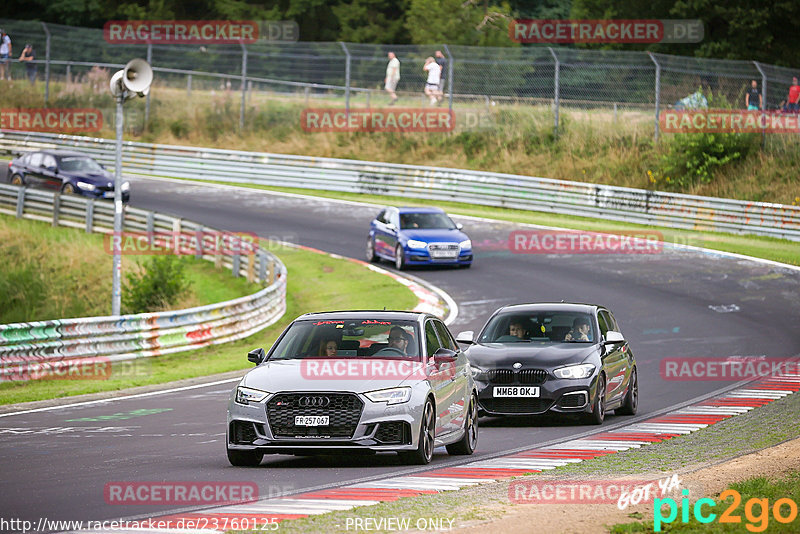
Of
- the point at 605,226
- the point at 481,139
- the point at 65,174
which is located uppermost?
the point at 481,139

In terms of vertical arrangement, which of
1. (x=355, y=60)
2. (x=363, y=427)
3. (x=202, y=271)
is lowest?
(x=202, y=271)

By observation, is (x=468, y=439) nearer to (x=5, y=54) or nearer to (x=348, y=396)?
(x=348, y=396)

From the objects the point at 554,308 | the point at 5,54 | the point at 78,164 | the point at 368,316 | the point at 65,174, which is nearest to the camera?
the point at 368,316

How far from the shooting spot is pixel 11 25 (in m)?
53.0

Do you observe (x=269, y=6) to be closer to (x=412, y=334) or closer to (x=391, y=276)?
(x=391, y=276)

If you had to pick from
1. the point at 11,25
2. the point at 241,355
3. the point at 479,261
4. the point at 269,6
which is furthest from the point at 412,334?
the point at 269,6

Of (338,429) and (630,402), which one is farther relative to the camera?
(630,402)

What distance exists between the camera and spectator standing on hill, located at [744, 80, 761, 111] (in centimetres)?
3833

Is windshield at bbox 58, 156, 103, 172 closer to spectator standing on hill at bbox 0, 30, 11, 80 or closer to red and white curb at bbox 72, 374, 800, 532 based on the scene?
spectator standing on hill at bbox 0, 30, 11, 80

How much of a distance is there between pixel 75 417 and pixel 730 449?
7.81 meters

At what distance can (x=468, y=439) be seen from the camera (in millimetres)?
12469

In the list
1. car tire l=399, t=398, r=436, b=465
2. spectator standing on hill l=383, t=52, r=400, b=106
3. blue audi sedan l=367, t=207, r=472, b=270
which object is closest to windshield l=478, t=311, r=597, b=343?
car tire l=399, t=398, r=436, b=465

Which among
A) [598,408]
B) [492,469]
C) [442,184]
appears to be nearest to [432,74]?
[442,184]

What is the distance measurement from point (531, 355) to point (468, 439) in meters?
2.93
